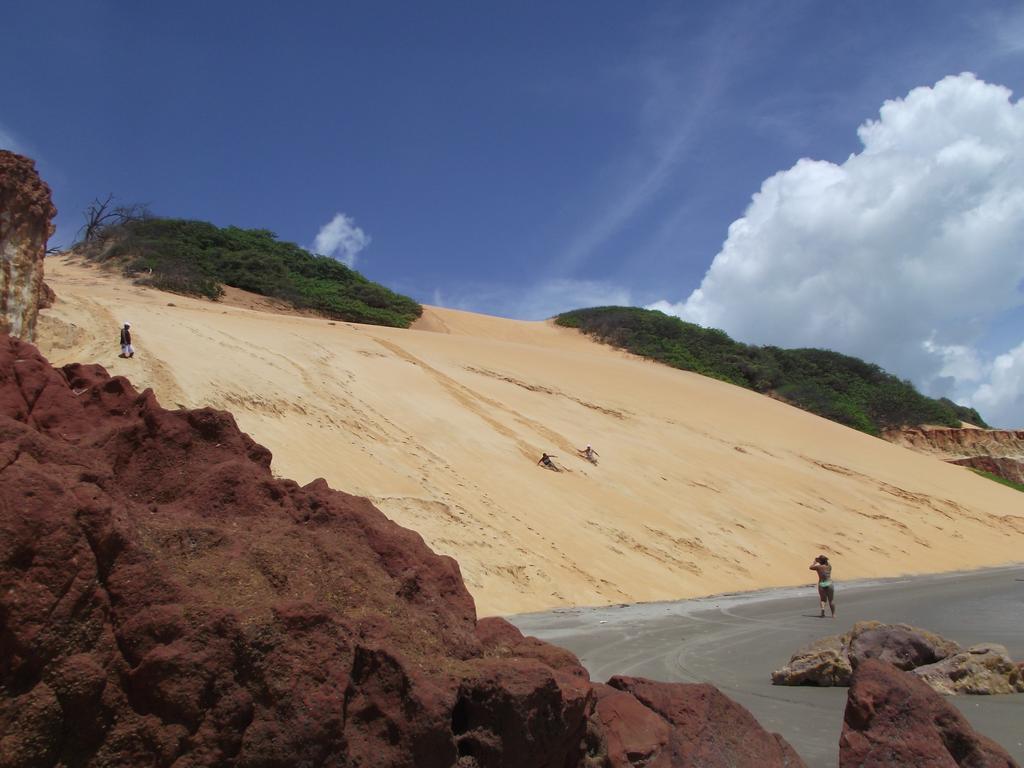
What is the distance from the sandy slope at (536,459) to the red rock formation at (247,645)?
7.52 metres

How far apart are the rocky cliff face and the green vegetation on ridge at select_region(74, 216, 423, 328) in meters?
34.3

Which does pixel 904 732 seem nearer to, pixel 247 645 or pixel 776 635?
pixel 247 645

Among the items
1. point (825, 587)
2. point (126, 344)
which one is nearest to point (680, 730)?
point (825, 587)

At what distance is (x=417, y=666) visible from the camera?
332 cm

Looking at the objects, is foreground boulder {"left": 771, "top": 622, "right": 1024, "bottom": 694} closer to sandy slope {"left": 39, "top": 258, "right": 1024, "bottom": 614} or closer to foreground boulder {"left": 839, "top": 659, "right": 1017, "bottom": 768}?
foreground boulder {"left": 839, "top": 659, "right": 1017, "bottom": 768}

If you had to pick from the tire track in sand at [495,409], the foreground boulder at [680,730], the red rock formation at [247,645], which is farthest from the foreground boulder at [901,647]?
the tire track in sand at [495,409]

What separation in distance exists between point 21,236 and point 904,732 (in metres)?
12.9

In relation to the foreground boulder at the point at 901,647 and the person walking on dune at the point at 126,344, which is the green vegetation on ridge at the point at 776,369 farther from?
the foreground boulder at the point at 901,647

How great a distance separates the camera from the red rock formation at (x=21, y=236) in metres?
11.6

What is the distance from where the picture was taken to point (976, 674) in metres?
7.01

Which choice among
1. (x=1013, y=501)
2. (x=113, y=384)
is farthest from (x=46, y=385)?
(x=1013, y=501)

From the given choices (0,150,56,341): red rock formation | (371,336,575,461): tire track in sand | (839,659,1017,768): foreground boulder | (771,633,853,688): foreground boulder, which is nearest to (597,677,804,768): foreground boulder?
(839,659,1017,768): foreground boulder

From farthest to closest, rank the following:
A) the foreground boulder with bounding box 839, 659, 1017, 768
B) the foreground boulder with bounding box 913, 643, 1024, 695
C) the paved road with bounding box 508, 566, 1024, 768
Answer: the foreground boulder with bounding box 913, 643, 1024, 695 → the paved road with bounding box 508, 566, 1024, 768 → the foreground boulder with bounding box 839, 659, 1017, 768

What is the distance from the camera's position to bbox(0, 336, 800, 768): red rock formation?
8.96 ft
